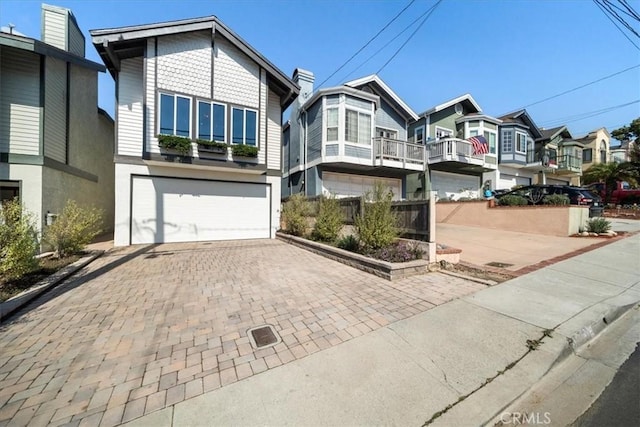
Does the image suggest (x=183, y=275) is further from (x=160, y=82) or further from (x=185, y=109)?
(x=160, y=82)

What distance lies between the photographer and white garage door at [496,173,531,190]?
2034cm

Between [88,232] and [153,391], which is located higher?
[88,232]

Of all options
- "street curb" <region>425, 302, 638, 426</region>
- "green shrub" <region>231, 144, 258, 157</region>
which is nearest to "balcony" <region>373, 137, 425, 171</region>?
"green shrub" <region>231, 144, 258, 157</region>

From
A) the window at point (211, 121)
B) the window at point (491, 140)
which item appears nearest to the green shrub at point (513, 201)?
the window at point (491, 140)

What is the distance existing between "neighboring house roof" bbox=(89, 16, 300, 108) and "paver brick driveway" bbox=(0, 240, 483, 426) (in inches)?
322

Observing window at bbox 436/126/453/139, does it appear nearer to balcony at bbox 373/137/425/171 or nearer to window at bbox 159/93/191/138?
balcony at bbox 373/137/425/171

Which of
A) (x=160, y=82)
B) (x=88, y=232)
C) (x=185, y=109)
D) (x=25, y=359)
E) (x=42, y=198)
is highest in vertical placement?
(x=160, y=82)

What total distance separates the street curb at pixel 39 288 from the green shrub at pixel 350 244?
6422 millimetres

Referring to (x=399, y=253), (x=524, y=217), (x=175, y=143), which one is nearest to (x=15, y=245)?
(x=175, y=143)

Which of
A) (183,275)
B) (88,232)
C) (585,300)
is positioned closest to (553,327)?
(585,300)

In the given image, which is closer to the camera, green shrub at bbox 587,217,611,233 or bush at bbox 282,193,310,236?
green shrub at bbox 587,217,611,233

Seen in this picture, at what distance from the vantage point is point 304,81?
50.6ft

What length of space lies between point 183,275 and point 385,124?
14.0 metres

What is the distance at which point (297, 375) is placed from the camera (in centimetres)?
246
